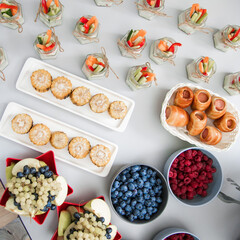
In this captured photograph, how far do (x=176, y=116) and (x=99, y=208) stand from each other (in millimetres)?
508

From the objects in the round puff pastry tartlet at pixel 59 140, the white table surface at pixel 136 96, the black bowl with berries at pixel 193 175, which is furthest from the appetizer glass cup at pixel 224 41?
the round puff pastry tartlet at pixel 59 140

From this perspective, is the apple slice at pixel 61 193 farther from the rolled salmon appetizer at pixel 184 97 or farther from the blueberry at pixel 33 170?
the rolled salmon appetizer at pixel 184 97

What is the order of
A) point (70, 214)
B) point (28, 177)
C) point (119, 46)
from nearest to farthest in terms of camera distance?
point (28, 177), point (70, 214), point (119, 46)

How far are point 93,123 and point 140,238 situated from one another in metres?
0.58

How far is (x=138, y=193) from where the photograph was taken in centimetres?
113

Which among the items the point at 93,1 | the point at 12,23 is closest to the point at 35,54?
the point at 12,23

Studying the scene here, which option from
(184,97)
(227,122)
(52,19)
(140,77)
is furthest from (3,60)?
(227,122)

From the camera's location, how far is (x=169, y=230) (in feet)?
3.81

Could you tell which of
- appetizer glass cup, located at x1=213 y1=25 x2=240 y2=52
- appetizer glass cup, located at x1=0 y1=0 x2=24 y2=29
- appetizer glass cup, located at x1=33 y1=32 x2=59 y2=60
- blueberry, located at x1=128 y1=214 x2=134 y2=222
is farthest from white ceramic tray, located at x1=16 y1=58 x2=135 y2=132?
appetizer glass cup, located at x1=213 y1=25 x2=240 y2=52

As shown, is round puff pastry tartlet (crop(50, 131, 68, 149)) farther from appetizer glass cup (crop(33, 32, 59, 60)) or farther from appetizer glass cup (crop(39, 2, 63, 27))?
appetizer glass cup (crop(39, 2, 63, 27))

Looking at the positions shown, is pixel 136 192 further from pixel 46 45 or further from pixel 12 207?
pixel 46 45

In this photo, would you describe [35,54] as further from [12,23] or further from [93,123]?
[93,123]

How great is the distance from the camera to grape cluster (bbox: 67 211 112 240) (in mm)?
942

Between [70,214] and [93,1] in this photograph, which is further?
[93,1]
